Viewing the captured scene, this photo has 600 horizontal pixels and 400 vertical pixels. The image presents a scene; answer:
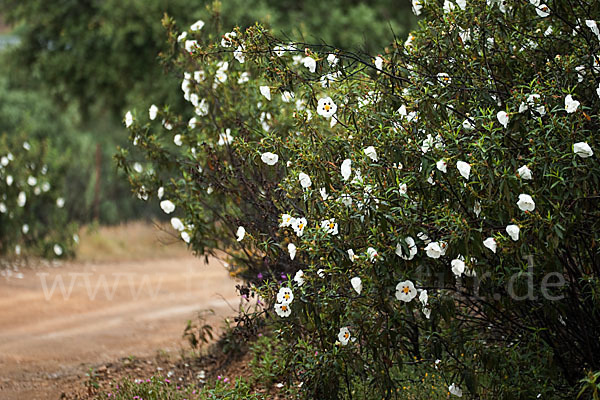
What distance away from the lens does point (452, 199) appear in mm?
3424

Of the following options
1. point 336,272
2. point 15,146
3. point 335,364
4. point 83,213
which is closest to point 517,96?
point 336,272

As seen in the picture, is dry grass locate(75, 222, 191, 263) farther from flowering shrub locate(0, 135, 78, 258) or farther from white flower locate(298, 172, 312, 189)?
white flower locate(298, 172, 312, 189)

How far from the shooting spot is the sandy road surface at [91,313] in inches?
237

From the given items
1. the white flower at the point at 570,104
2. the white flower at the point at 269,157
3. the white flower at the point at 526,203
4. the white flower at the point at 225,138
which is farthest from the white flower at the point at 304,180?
the white flower at the point at 225,138

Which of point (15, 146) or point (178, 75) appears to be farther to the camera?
point (15, 146)

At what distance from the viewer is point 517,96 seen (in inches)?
133

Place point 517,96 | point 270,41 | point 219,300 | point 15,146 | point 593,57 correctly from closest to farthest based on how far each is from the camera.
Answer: point 517,96 < point 593,57 < point 270,41 < point 219,300 < point 15,146

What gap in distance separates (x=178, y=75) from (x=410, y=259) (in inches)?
123

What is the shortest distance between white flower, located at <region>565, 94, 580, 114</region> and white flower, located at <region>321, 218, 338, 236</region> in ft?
→ 4.00

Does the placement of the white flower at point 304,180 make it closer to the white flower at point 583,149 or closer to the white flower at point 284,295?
the white flower at point 284,295

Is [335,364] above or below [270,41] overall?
below

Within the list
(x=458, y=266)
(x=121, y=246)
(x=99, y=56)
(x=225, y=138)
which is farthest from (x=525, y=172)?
(x=99, y=56)

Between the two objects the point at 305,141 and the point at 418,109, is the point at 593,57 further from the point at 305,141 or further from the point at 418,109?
the point at 305,141

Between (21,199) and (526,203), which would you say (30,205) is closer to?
(21,199)
